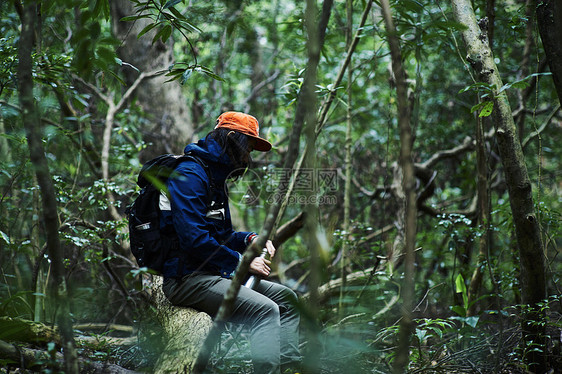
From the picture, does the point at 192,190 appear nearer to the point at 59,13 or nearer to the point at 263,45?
the point at 59,13

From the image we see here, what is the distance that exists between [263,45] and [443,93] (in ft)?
13.0

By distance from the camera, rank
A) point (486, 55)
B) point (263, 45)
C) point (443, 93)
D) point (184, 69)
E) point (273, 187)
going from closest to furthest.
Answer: point (184, 69), point (486, 55), point (273, 187), point (443, 93), point (263, 45)

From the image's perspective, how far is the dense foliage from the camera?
312 centimetres

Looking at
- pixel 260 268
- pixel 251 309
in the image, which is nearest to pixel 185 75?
pixel 260 268

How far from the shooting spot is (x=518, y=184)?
115 inches

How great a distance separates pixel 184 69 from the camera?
274cm

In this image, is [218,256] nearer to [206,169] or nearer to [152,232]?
[152,232]

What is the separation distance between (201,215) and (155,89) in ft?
13.8

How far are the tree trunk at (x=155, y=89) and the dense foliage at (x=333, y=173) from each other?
55 millimetres

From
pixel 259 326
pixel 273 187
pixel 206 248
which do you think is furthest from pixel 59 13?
pixel 259 326

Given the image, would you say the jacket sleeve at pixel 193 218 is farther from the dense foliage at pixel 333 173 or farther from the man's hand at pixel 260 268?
the dense foliage at pixel 333 173

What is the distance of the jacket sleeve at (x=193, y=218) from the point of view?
2742 millimetres

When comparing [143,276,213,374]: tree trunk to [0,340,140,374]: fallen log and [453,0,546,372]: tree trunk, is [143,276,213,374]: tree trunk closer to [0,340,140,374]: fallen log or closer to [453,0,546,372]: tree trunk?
[0,340,140,374]: fallen log

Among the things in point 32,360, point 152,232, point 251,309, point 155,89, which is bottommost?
point 32,360
